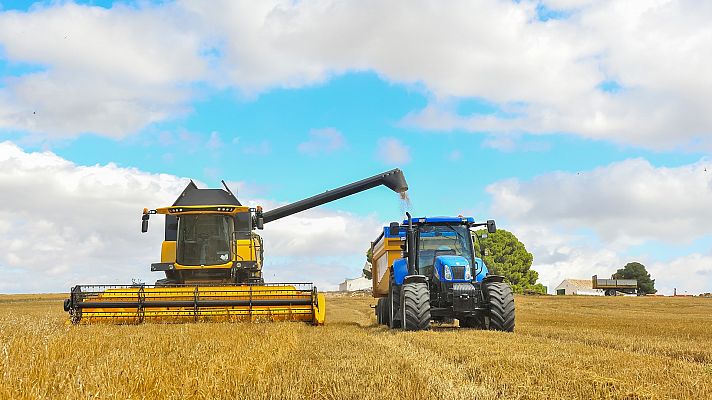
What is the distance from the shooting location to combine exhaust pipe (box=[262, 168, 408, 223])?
24.7 m

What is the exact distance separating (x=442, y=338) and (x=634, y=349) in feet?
9.34

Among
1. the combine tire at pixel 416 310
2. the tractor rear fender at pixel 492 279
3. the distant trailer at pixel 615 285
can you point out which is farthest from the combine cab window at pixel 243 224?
the distant trailer at pixel 615 285

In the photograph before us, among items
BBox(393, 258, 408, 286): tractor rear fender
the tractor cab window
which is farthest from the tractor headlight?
BBox(393, 258, 408, 286): tractor rear fender

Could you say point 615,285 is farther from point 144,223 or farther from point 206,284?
point 144,223

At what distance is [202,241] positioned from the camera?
56.0 feet

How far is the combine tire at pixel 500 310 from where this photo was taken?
13352mm

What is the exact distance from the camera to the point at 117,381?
17.3 ft

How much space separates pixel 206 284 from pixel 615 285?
69.0m

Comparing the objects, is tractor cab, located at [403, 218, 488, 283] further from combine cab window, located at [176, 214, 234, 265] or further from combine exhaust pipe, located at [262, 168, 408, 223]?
combine exhaust pipe, located at [262, 168, 408, 223]

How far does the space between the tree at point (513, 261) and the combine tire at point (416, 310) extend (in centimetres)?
5854

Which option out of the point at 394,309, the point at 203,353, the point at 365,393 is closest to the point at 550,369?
the point at 365,393

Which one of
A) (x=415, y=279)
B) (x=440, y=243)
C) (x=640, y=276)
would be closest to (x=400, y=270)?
(x=440, y=243)

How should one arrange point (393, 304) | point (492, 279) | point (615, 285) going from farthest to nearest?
point (615, 285) < point (393, 304) < point (492, 279)

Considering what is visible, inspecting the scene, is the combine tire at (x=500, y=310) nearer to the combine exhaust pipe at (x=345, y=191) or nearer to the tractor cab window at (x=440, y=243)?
the tractor cab window at (x=440, y=243)
